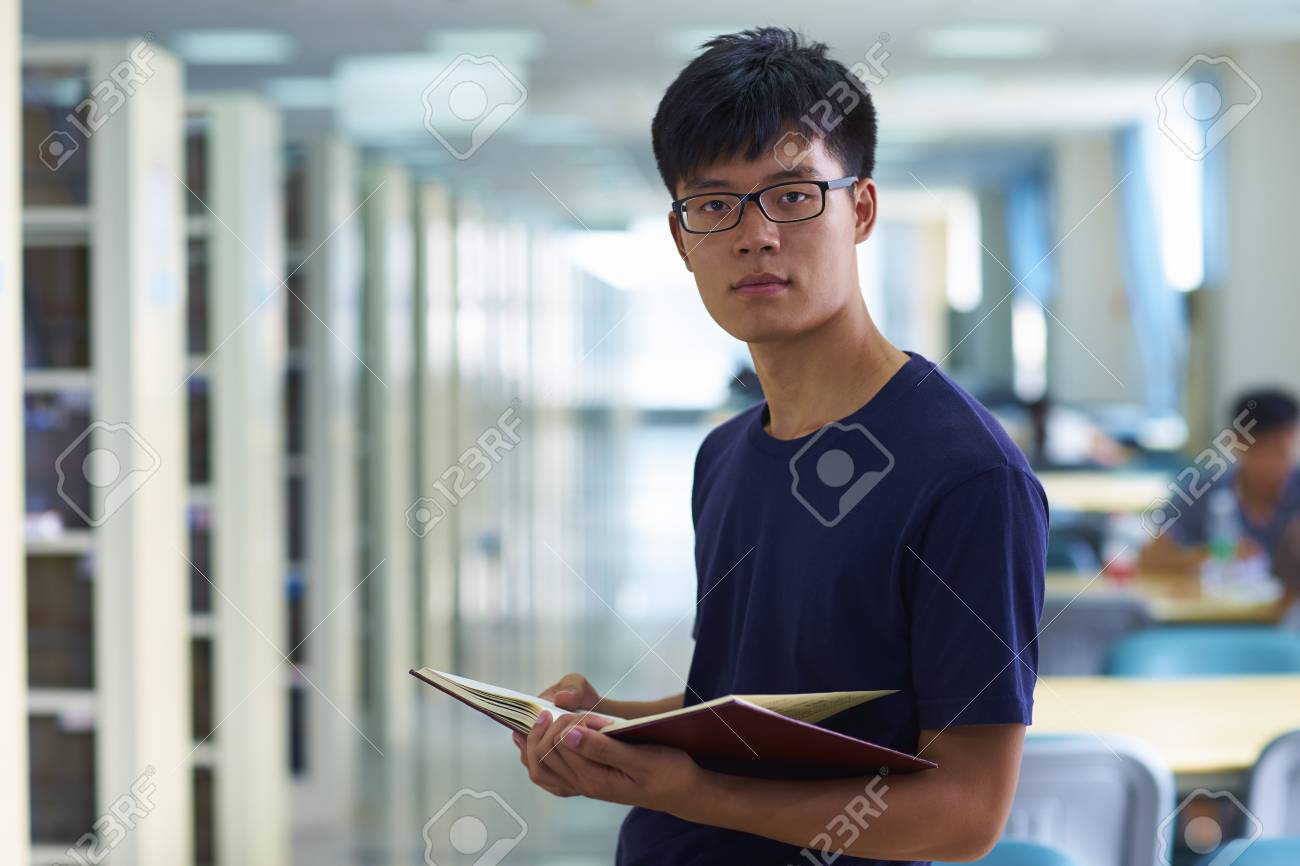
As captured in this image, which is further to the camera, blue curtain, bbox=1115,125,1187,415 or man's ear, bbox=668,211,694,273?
blue curtain, bbox=1115,125,1187,415

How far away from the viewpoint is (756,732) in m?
0.96

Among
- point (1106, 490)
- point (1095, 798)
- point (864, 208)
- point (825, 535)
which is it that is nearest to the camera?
point (825, 535)

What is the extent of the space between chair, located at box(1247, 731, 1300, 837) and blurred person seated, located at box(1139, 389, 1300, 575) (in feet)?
6.60

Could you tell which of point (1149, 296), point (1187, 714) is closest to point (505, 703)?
point (1187, 714)

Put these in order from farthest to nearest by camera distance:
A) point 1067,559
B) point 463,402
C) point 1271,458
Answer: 1. point 463,402
2. point 1271,458
3. point 1067,559

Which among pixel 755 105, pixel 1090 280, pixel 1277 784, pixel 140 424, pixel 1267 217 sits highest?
pixel 1090 280

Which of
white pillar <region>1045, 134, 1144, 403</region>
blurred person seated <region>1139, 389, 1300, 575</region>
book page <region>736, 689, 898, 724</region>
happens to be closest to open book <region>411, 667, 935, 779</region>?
book page <region>736, 689, 898, 724</region>

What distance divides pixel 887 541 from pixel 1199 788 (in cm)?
135

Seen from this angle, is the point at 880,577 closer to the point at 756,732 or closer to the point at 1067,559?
the point at 756,732

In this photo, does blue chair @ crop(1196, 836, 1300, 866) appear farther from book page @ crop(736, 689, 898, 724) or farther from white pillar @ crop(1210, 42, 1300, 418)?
white pillar @ crop(1210, 42, 1300, 418)

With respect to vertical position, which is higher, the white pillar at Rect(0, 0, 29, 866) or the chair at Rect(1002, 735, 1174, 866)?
the white pillar at Rect(0, 0, 29, 866)

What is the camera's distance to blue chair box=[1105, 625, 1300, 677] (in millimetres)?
2670

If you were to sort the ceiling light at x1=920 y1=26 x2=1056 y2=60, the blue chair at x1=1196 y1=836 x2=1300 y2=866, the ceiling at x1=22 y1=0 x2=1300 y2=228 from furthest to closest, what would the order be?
the ceiling light at x1=920 y1=26 x2=1056 y2=60
the ceiling at x1=22 y1=0 x2=1300 y2=228
the blue chair at x1=1196 y1=836 x2=1300 y2=866

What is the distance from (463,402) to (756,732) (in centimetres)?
543
